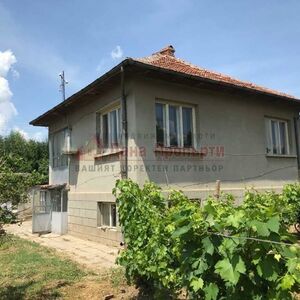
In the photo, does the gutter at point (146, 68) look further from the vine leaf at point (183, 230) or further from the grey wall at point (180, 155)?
the vine leaf at point (183, 230)

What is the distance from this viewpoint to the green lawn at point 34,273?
651 cm

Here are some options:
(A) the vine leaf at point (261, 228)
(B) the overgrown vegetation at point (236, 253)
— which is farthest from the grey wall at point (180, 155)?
(A) the vine leaf at point (261, 228)

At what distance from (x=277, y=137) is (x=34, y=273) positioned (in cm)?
965

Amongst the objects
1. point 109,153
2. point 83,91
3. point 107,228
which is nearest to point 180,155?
point 109,153

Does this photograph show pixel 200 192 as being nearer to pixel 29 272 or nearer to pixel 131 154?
pixel 131 154

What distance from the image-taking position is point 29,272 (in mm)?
7953

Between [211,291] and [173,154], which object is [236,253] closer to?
[211,291]

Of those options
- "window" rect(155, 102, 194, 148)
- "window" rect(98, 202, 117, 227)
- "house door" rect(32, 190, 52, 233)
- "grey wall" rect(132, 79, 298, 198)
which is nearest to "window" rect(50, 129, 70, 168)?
"house door" rect(32, 190, 52, 233)

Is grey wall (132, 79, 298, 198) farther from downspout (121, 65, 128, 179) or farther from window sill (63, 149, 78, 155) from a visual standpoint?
window sill (63, 149, 78, 155)

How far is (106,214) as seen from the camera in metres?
12.1

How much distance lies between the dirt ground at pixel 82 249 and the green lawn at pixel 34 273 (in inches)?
14.6

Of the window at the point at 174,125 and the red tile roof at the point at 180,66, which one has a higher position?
the red tile roof at the point at 180,66

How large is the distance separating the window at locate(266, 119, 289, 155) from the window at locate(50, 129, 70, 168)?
720cm

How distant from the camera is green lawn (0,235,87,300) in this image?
21.3 ft
